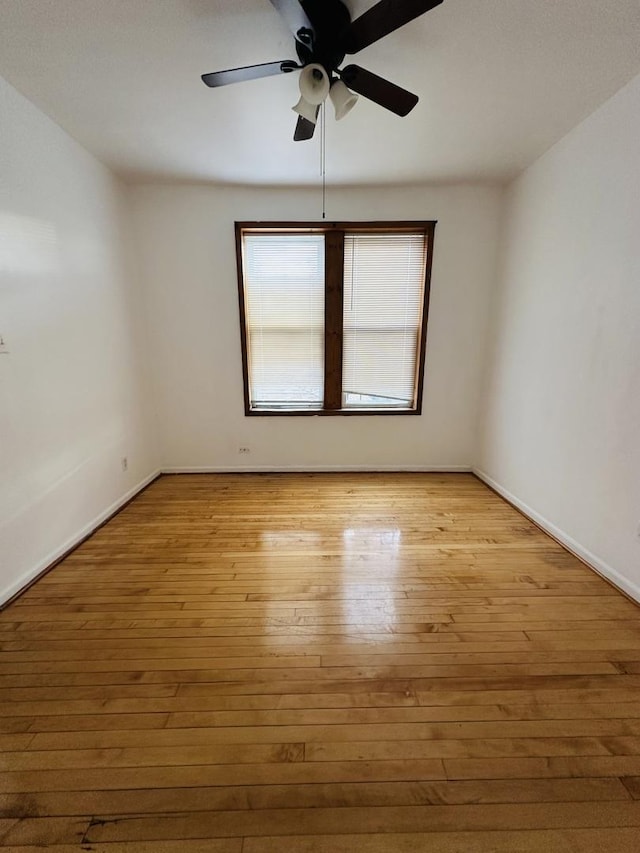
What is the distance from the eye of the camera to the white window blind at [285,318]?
3.31 metres

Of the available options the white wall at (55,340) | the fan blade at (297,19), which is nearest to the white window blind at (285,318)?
the white wall at (55,340)

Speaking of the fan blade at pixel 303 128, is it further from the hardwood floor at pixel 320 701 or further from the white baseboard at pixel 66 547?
the white baseboard at pixel 66 547

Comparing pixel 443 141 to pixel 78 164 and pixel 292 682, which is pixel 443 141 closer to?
pixel 78 164

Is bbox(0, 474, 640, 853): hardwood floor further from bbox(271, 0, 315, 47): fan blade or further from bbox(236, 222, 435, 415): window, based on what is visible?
bbox(271, 0, 315, 47): fan blade

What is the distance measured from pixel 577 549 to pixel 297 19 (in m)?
3.22

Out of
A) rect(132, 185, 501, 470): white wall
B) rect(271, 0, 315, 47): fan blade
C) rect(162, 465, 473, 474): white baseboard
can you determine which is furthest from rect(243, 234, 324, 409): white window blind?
rect(271, 0, 315, 47): fan blade

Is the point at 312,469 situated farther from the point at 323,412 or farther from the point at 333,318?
the point at 333,318

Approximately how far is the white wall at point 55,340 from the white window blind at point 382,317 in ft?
7.05

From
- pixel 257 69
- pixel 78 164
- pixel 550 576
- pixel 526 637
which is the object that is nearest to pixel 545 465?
pixel 550 576

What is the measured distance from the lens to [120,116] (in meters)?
2.16

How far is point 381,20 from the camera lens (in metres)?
1.30

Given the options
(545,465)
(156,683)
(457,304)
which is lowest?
(156,683)

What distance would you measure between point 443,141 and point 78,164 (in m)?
2.68

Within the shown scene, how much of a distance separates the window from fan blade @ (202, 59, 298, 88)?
1678 millimetres
